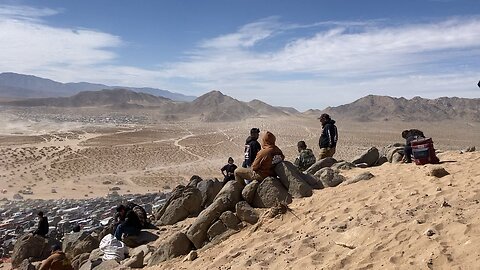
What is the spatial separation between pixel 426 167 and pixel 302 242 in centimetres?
420

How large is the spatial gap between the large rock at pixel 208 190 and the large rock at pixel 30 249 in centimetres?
425

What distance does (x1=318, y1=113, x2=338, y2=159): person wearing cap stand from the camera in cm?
1200

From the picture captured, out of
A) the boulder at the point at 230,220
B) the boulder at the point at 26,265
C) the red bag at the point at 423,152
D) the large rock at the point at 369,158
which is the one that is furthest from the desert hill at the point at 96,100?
the boulder at the point at 230,220

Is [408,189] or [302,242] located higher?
[408,189]

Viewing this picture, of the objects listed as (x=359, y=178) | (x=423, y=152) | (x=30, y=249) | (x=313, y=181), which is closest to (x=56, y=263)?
(x=30, y=249)

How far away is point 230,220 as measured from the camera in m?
8.46

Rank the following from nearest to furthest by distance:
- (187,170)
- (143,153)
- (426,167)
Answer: (426,167) → (187,170) → (143,153)

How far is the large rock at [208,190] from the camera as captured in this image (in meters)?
11.2

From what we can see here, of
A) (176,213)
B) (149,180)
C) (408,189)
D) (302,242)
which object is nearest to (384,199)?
(408,189)

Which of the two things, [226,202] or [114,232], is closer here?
[226,202]

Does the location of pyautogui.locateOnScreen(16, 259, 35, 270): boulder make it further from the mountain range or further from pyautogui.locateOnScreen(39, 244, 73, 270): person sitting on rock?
the mountain range

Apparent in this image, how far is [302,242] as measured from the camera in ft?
22.3

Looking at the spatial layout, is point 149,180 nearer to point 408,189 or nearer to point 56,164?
point 56,164

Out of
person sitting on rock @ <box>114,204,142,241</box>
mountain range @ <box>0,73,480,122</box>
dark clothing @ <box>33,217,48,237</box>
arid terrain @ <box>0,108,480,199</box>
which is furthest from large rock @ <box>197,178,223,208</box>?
mountain range @ <box>0,73,480,122</box>
